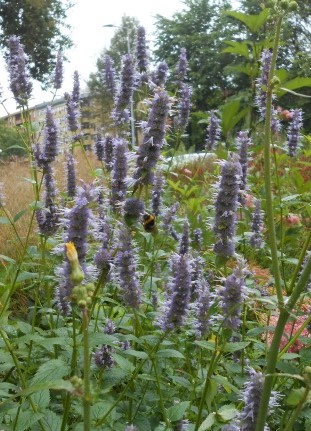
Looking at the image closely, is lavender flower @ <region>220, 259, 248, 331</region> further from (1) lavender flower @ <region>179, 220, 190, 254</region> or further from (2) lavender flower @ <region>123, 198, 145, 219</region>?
(1) lavender flower @ <region>179, 220, 190, 254</region>

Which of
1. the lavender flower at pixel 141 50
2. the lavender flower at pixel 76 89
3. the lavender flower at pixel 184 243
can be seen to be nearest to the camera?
the lavender flower at pixel 184 243

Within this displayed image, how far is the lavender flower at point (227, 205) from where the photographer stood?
2004 millimetres

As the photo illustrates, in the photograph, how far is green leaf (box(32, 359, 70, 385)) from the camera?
6.02ft

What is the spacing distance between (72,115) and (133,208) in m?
2.68

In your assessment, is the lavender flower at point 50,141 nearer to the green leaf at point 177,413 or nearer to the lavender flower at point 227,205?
the lavender flower at point 227,205

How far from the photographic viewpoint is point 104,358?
7.82 feet

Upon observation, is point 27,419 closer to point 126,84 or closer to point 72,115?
point 126,84

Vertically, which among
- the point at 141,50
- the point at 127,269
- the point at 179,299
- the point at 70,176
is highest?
the point at 141,50

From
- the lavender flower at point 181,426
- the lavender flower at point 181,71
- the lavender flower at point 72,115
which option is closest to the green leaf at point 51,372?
the lavender flower at point 181,426

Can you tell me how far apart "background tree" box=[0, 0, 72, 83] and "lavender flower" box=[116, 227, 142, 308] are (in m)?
23.9

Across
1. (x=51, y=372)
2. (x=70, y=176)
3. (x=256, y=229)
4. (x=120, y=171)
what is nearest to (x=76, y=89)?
(x=70, y=176)

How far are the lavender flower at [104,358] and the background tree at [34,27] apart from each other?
23797 mm

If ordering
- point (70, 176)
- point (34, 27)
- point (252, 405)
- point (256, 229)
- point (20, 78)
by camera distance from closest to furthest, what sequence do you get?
point (252, 405)
point (70, 176)
point (256, 229)
point (20, 78)
point (34, 27)

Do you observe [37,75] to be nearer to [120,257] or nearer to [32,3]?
[32,3]
